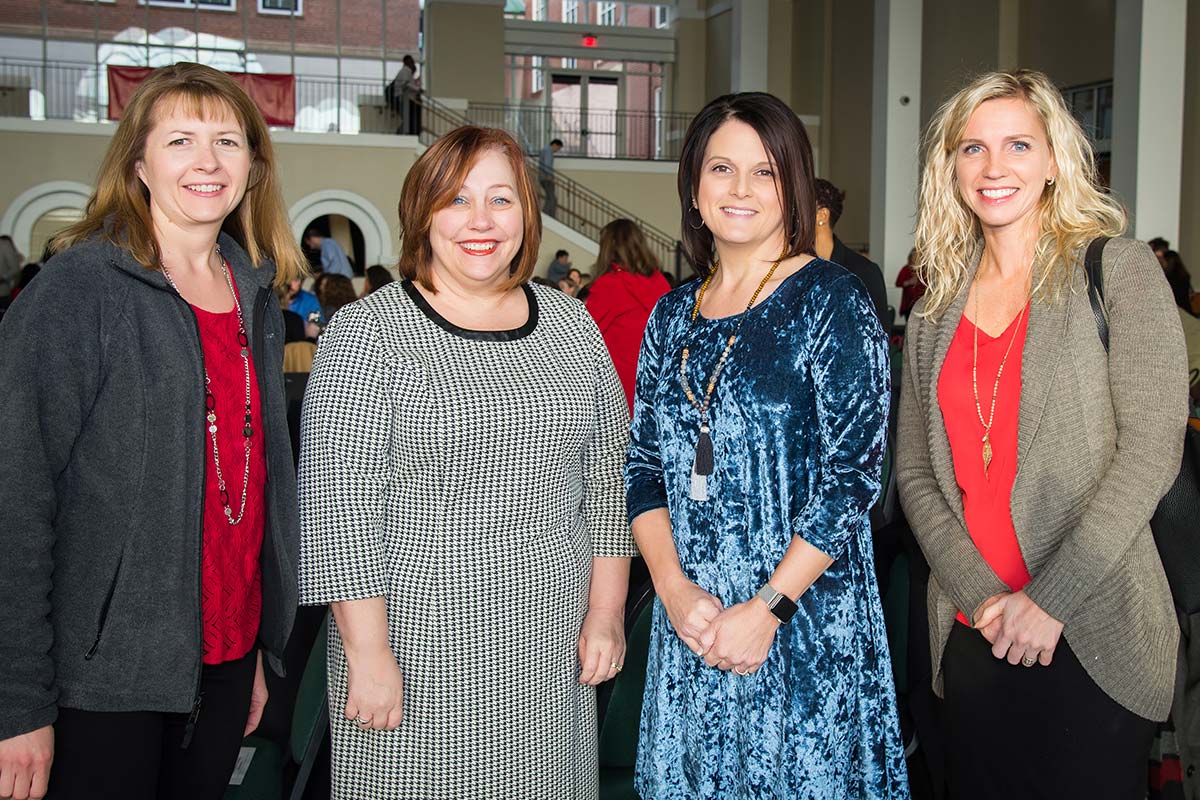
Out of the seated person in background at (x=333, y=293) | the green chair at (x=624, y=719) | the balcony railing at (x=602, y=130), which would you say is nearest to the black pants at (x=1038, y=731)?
the green chair at (x=624, y=719)

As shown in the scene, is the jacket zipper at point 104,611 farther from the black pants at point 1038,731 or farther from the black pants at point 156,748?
the black pants at point 1038,731

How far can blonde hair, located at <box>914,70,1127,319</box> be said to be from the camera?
2076 millimetres

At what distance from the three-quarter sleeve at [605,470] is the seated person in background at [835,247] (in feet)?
7.08

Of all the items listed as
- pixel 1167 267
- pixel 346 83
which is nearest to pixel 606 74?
pixel 346 83

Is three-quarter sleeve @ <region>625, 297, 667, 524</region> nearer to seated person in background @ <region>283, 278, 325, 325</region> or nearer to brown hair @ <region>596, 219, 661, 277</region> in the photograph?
brown hair @ <region>596, 219, 661, 277</region>

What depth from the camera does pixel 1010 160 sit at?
2.12 metres

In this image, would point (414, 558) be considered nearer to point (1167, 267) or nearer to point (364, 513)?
point (364, 513)

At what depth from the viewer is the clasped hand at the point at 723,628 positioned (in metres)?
1.94

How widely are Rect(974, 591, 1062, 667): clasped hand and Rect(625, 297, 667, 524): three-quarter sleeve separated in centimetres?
66

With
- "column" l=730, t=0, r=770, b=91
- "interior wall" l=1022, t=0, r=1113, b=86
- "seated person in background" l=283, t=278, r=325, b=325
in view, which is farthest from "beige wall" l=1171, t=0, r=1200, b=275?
"seated person in background" l=283, t=278, r=325, b=325

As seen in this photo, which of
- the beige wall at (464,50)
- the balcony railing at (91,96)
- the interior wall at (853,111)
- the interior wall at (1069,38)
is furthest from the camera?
the beige wall at (464,50)

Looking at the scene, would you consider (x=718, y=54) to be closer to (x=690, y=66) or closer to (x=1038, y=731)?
(x=690, y=66)

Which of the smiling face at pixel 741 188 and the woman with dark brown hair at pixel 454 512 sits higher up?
the smiling face at pixel 741 188

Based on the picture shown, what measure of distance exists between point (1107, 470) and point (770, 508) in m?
0.62
